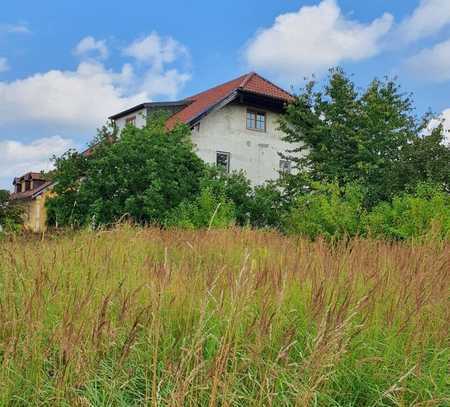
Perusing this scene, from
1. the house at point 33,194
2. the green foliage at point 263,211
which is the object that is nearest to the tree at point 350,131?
the green foliage at point 263,211

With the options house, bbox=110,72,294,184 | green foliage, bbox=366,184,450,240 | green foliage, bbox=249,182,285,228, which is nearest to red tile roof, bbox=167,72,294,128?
house, bbox=110,72,294,184

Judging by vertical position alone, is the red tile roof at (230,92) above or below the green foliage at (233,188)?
above

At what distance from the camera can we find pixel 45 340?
2.49 meters

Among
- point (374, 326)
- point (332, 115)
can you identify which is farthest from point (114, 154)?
point (374, 326)

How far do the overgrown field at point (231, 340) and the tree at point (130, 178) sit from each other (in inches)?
495

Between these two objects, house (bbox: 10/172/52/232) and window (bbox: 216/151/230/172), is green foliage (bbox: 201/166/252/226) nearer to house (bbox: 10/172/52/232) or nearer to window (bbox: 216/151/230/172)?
window (bbox: 216/151/230/172)

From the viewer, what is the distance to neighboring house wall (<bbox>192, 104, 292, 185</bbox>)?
81.8ft

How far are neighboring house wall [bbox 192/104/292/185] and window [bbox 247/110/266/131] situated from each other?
0.20 meters

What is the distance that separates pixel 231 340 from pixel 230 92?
76.4 feet

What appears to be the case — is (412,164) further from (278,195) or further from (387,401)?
(387,401)

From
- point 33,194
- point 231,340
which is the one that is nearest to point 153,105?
point 33,194

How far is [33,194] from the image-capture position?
104ft

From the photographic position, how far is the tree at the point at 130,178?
1602 centimetres

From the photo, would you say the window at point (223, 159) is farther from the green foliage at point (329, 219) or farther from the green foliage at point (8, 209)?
the green foliage at point (329, 219)
